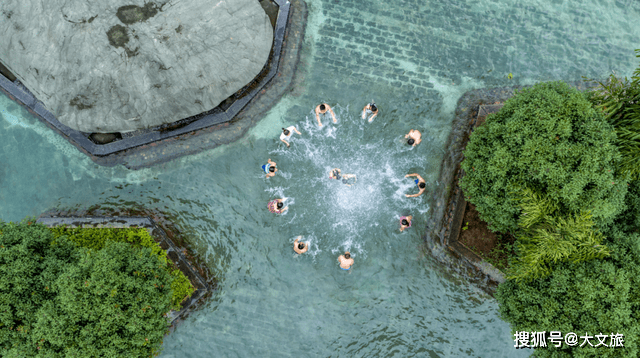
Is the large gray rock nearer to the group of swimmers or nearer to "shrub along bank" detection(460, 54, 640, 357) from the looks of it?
the group of swimmers

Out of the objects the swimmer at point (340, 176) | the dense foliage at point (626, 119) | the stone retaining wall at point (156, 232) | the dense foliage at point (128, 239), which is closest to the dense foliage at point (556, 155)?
the dense foliage at point (626, 119)

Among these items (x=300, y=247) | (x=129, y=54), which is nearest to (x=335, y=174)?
(x=300, y=247)

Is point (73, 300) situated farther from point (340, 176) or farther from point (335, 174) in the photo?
point (340, 176)

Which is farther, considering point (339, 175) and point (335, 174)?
point (339, 175)

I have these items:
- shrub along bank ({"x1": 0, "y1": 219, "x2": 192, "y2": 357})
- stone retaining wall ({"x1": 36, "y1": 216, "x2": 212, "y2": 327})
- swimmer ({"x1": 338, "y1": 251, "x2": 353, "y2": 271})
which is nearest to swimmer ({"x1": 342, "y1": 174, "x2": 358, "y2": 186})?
swimmer ({"x1": 338, "y1": 251, "x2": 353, "y2": 271})

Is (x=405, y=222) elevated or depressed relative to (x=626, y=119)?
depressed

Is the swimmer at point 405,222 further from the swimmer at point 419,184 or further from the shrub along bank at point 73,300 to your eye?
the shrub along bank at point 73,300
